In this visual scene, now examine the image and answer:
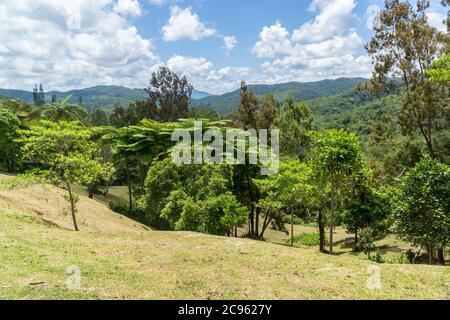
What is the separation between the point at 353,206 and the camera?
24656 mm

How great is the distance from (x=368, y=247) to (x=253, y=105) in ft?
63.6

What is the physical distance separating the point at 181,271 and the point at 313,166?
25.4ft

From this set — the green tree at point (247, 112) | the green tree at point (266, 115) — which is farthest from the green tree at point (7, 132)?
the green tree at point (266, 115)

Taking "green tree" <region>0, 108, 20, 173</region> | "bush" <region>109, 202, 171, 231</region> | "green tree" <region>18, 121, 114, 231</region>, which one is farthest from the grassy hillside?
"green tree" <region>0, 108, 20, 173</region>

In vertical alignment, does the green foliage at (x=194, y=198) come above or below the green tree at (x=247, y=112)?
below

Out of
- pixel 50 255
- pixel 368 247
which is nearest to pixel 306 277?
pixel 50 255

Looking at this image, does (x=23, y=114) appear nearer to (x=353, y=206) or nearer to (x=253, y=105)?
(x=253, y=105)

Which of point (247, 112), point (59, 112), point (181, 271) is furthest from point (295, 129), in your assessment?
point (181, 271)

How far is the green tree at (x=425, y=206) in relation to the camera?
44.3ft

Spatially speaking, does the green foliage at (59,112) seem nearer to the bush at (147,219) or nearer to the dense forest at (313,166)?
the dense forest at (313,166)

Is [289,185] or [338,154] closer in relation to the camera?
[338,154]

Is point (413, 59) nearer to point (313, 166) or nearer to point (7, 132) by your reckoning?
point (313, 166)

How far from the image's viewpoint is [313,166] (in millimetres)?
14945

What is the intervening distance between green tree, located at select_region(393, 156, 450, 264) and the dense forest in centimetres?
4
